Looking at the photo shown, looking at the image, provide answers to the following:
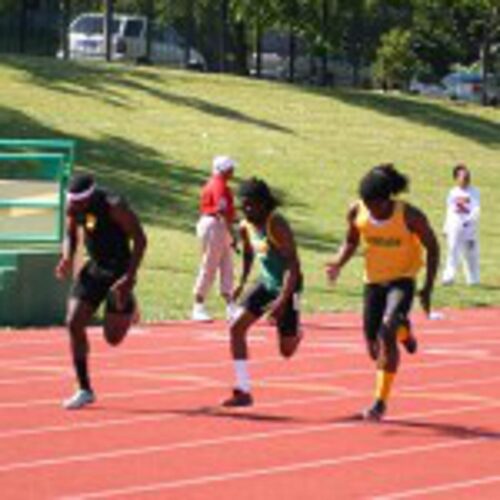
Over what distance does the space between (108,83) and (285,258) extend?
31231 millimetres

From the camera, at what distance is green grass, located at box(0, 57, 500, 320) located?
31625 millimetres

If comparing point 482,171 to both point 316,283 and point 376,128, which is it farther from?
point 316,283

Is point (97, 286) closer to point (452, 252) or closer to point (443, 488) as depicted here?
point (443, 488)

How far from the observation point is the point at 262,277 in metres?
13.7

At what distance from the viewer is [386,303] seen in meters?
13.1

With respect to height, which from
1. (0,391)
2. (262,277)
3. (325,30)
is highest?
(325,30)

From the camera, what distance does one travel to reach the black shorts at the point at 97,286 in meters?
13.3

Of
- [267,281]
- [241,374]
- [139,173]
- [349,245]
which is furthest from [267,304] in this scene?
[139,173]

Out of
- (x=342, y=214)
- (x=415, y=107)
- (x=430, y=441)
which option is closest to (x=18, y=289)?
(x=430, y=441)

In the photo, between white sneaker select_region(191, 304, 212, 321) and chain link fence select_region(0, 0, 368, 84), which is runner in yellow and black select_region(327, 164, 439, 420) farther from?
chain link fence select_region(0, 0, 368, 84)

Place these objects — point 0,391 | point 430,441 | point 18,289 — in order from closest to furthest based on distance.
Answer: point 430,441
point 0,391
point 18,289

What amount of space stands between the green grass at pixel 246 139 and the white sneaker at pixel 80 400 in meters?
11.3

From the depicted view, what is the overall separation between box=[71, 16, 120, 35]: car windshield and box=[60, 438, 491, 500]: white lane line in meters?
46.9

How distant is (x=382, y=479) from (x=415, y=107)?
3947 centimetres
